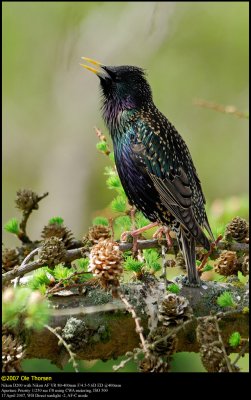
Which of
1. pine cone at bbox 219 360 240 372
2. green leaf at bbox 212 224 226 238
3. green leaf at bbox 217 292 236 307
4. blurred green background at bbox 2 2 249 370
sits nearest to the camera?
pine cone at bbox 219 360 240 372

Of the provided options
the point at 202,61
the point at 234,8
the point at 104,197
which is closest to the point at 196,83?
the point at 202,61

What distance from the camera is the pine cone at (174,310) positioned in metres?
2.52

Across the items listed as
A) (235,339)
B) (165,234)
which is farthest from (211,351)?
(165,234)

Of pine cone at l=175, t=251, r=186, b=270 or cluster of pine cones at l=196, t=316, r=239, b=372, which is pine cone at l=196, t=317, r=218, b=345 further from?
pine cone at l=175, t=251, r=186, b=270

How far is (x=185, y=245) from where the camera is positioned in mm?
3020

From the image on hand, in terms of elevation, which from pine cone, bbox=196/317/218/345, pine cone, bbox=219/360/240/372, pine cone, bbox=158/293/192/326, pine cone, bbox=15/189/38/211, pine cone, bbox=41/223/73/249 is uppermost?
pine cone, bbox=15/189/38/211

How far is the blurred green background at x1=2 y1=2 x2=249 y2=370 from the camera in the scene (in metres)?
8.48

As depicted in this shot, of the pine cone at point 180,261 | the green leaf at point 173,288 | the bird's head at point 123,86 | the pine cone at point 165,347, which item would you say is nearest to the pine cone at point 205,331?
the pine cone at point 165,347

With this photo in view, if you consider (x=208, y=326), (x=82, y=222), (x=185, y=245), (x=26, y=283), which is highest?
(x=82, y=222)

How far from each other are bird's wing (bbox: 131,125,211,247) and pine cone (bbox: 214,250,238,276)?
1.03 ft

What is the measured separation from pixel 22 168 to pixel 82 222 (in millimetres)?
1498

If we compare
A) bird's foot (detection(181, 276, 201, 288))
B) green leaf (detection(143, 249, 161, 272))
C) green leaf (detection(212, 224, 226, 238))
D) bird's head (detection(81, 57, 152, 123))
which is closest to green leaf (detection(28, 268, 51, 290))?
green leaf (detection(143, 249, 161, 272))

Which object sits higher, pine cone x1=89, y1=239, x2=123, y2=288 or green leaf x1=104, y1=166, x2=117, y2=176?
green leaf x1=104, y1=166, x2=117, y2=176
